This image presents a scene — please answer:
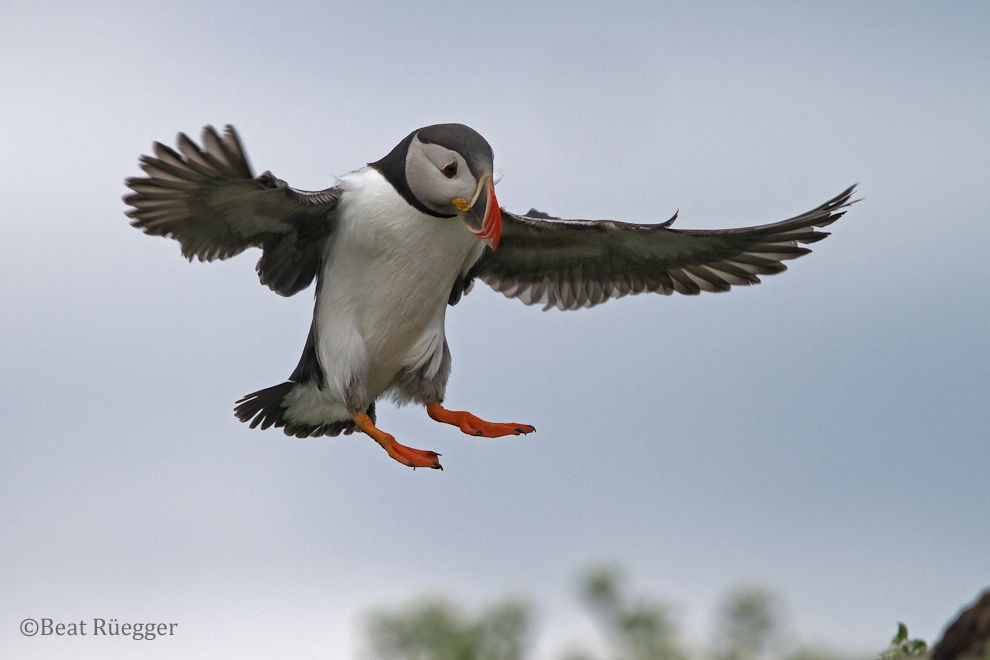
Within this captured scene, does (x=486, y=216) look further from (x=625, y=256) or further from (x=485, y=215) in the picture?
(x=625, y=256)

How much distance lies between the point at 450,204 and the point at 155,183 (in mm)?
2240

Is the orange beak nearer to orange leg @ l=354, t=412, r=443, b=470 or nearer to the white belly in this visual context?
the white belly

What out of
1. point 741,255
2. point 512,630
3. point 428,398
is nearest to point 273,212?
point 428,398

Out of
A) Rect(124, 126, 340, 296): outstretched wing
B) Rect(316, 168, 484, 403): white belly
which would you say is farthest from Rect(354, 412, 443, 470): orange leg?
Rect(124, 126, 340, 296): outstretched wing

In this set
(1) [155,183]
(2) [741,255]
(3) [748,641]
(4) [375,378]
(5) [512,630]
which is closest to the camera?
(5) [512,630]

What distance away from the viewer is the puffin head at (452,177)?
24.5 feet

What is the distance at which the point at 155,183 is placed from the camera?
7551 millimetres

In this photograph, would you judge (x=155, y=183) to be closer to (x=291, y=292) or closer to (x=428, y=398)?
(x=291, y=292)

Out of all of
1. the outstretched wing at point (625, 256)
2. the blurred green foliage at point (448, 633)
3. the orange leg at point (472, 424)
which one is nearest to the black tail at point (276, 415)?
the orange leg at point (472, 424)

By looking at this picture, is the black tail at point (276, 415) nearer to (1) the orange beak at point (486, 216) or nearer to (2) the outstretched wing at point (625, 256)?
(2) the outstretched wing at point (625, 256)

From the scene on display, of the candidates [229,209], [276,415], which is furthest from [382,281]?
[276,415]

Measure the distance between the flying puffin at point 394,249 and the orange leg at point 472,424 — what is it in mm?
14

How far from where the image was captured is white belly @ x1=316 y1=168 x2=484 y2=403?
7961 millimetres

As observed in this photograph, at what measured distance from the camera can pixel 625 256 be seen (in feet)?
31.3
